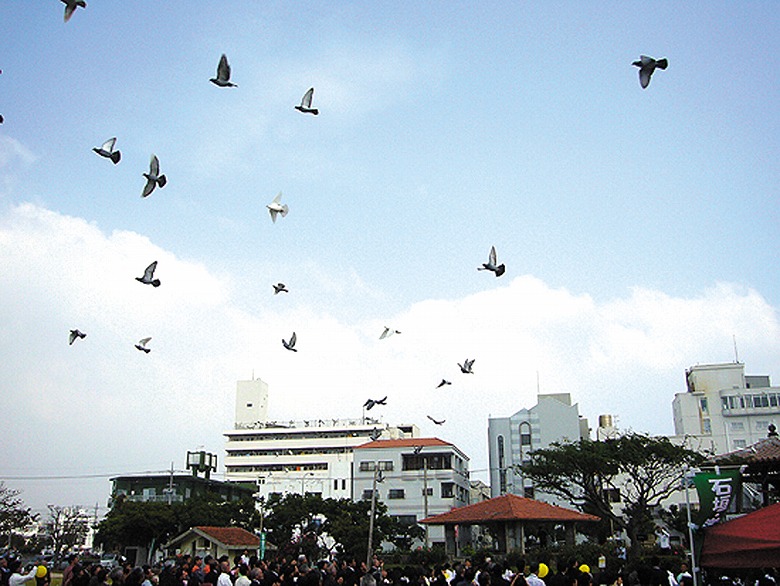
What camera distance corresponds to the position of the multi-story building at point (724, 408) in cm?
6606

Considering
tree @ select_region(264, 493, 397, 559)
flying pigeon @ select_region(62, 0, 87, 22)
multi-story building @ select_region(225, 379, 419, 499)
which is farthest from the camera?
multi-story building @ select_region(225, 379, 419, 499)

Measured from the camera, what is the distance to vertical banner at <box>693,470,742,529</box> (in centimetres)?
977

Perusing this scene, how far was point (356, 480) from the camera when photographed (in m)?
61.3

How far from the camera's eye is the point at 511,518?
30.2 m

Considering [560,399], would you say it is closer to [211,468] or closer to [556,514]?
[211,468]

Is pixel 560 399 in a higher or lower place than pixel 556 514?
higher

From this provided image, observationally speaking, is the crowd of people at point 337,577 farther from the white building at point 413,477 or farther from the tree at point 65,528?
the tree at point 65,528

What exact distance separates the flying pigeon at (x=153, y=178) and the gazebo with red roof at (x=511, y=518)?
21.7m

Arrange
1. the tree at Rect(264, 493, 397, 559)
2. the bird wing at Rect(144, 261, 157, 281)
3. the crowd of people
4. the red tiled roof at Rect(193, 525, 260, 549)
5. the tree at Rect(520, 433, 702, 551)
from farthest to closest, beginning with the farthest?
the tree at Rect(264, 493, 397, 559)
the tree at Rect(520, 433, 702, 551)
the red tiled roof at Rect(193, 525, 260, 549)
the bird wing at Rect(144, 261, 157, 281)
the crowd of people

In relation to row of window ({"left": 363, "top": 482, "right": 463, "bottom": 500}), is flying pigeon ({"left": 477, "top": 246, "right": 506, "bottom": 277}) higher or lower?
higher

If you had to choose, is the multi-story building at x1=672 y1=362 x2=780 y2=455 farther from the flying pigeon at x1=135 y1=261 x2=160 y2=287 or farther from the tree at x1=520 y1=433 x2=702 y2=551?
the flying pigeon at x1=135 y1=261 x2=160 y2=287

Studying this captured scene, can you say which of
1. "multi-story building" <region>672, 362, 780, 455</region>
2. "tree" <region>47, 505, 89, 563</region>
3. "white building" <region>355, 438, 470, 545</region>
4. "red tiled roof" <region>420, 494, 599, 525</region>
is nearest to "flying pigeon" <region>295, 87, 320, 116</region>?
"red tiled roof" <region>420, 494, 599, 525</region>

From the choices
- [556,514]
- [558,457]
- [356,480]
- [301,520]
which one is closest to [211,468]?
[356,480]

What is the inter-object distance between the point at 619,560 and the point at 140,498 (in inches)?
1718
